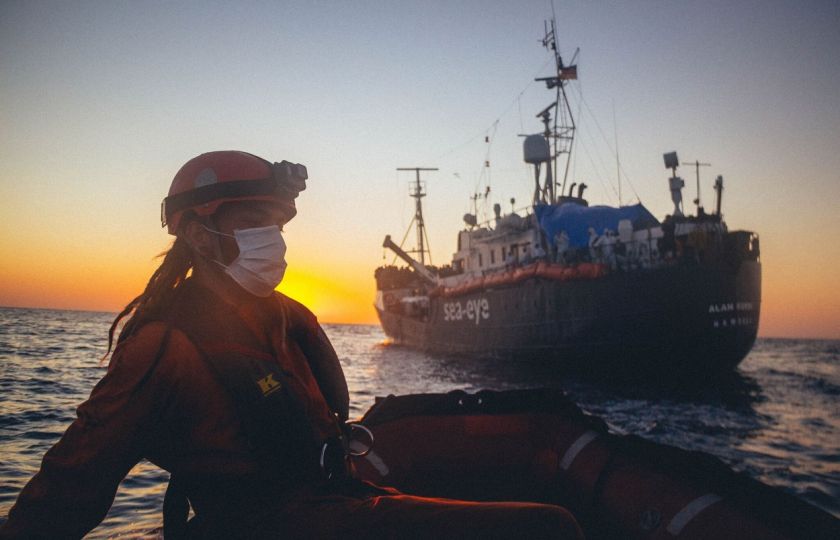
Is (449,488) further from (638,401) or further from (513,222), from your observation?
(513,222)

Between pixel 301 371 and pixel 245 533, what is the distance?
0.68 metres

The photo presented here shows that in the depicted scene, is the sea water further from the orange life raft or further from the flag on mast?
the flag on mast

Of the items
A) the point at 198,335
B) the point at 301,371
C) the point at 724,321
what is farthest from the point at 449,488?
the point at 724,321

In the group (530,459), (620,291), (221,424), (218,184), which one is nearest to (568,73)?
(620,291)

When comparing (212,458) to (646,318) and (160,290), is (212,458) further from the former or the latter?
(646,318)

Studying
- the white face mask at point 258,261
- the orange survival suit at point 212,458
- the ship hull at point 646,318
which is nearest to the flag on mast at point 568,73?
the ship hull at point 646,318

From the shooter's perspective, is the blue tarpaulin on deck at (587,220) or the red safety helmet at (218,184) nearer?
the red safety helmet at (218,184)

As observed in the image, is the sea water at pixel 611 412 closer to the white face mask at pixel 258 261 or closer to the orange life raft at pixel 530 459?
the orange life raft at pixel 530 459

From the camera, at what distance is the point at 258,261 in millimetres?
2037

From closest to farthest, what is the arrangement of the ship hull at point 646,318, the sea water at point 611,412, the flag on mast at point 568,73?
the sea water at point 611,412
the ship hull at point 646,318
the flag on mast at point 568,73

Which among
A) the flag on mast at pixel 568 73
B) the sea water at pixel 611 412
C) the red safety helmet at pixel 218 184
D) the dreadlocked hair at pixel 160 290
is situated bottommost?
the sea water at pixel 611 412

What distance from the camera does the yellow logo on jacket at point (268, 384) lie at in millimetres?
1759

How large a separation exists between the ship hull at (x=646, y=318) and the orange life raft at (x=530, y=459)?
49.1 ft

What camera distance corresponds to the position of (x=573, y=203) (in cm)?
2405
